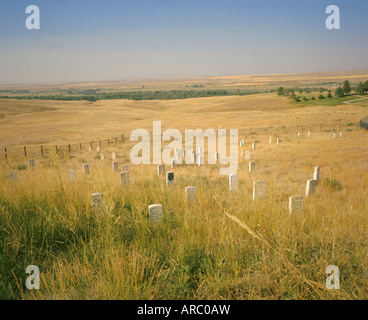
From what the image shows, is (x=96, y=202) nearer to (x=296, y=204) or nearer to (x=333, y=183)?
(x=296, y=204)

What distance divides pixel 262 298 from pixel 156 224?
164cm

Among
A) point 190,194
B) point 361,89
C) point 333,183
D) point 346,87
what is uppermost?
point 346,87

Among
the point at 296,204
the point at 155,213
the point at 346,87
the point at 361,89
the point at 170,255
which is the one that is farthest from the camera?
the point at 346,87

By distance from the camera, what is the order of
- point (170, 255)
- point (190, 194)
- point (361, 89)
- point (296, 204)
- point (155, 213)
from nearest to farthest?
point (170, 255), point (155, 213), point (296, 204), point (190, 194), point (361, 89)

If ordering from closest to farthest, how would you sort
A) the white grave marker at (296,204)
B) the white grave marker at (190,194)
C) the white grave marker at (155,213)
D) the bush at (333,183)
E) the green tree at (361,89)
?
1. the white grave marker at (155,213)
2. the white grave marker at (296,204)
3. the white grave marker at (190,194)
4. the bush at (333,183)
5. the green tree at (361,89)

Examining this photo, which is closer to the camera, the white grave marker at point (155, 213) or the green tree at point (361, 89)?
the white grave marker at point (155, 213)

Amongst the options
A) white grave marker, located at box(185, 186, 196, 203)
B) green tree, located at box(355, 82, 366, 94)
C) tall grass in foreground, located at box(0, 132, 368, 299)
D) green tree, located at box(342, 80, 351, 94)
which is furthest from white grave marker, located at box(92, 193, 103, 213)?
green tree, located at box(342, 80, 351, 94)

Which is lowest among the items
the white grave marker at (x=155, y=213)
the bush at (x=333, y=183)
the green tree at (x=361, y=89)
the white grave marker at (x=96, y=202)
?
the bush at (x=333, y=183)

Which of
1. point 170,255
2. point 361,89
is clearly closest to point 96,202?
point 170,255

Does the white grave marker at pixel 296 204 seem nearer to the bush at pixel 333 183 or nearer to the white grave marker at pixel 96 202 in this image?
the white grave marker at pixel 96 202

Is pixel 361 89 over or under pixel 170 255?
over

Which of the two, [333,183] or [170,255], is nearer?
[170,255]

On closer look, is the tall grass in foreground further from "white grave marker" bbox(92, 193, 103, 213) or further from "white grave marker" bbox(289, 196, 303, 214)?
"white grave marker" bbox(289, 196, 303, 214)

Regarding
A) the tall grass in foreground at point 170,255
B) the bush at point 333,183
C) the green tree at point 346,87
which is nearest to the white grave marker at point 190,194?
the tall grass in foreground at point 170,255
